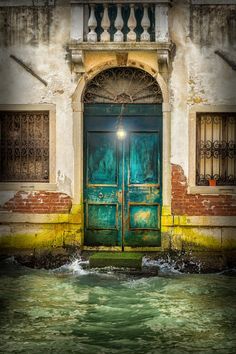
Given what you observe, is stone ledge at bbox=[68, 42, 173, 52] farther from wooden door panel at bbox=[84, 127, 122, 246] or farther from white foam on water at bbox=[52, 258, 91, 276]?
white foam on water at bbox=[52, 258, 91, 276]

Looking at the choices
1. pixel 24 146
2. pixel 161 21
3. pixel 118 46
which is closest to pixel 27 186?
pixel 24 146

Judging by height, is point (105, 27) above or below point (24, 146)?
above

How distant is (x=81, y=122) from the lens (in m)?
11.2

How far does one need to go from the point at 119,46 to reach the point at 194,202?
10.6 ft

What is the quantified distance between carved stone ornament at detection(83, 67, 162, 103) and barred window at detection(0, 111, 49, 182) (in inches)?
41.6

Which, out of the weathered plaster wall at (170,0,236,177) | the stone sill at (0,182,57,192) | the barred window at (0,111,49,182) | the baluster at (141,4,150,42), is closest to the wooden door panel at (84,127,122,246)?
the stone sill at (0,182,57,192)

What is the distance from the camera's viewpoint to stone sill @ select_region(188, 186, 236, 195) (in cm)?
1089

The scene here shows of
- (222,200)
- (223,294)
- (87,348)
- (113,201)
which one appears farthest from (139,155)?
(87,348)

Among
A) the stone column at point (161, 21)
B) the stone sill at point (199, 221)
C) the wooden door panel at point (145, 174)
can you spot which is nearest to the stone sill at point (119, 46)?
the stone column at point (161, 21)

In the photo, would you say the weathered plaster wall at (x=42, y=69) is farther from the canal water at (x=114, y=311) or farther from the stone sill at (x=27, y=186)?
the canal water at (x=114, y=311)

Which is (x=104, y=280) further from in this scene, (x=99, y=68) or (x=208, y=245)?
Result: (x=99, y=68)

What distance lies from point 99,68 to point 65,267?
3.79 meters

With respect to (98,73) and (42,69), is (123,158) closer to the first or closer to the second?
(98,73)

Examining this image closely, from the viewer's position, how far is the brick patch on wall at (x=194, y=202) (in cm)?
1087
